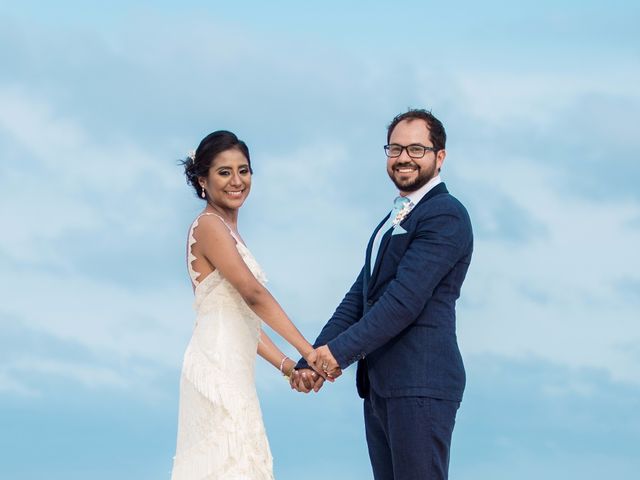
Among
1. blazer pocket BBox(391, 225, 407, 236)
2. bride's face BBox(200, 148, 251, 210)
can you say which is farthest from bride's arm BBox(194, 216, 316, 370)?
blazer pocket BBox(391, 225, 407, 236)

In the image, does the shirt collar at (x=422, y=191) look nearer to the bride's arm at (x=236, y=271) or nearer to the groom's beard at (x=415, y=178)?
the groom's beard at (x=415, y=178)

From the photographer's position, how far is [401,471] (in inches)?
236

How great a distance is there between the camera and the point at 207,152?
6.39 metres

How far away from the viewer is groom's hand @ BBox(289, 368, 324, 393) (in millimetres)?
6555

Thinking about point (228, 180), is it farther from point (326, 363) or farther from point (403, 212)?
point (326, 363)

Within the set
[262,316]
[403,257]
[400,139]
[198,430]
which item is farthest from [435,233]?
[198,430]

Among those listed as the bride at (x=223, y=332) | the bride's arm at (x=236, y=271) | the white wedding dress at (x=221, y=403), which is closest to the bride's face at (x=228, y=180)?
the bride at (x=223, y=332)

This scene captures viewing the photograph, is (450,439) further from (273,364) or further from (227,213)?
(227,213)

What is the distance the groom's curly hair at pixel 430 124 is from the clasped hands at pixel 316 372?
1.32m

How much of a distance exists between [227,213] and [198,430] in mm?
1275

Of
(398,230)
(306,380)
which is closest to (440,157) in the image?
(398,230)

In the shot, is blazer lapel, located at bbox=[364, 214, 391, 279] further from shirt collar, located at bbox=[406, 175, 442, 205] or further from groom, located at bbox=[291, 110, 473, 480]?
shirt collar, located at bbox=[406, 175, 442, 205]

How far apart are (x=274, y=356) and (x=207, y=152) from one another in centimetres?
136

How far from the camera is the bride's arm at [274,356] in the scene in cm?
684
